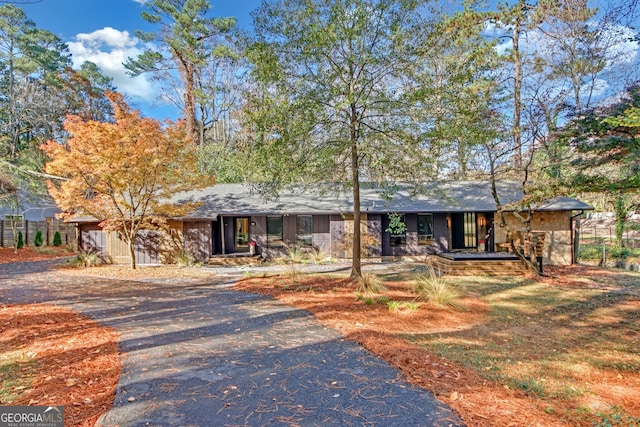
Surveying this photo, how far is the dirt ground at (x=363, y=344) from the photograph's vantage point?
296 centimetres

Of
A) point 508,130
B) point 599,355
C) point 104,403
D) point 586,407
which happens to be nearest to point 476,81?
point 508,130

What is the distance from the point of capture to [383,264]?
1377 centimetres

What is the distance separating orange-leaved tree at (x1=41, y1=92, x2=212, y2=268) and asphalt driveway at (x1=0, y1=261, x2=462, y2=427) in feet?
18.3

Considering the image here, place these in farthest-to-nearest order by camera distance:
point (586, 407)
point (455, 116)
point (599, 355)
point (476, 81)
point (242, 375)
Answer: point (476, 81)
point (455, 116)
point (599, 355)
point (242, 375)
point (586, 407)

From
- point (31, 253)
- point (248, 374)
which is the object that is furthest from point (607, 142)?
point (31, 253)

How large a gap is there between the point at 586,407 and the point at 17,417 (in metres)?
4.78

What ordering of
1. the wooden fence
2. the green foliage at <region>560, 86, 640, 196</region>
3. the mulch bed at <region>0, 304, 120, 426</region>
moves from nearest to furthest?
the mulch bed at <region>0, 304, 120, 426</region> < the green foliage at <region>560, 86, 640, 196</region> < the wooden fence

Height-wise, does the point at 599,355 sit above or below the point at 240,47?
below

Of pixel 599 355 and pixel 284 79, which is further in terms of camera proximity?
pixel 284 79

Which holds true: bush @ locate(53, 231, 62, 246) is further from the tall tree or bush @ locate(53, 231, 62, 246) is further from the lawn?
the lawn

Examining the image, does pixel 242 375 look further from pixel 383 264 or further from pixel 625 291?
pixel 383 264

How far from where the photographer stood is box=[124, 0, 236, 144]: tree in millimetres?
21844

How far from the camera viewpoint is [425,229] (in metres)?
15.0

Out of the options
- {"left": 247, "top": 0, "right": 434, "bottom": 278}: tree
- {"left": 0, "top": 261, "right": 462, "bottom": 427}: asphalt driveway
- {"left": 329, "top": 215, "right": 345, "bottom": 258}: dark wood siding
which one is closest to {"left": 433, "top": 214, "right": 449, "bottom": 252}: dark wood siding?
{"left": 329, "top": 215, "right": 345, "bottom": 258}: dark wood siding
